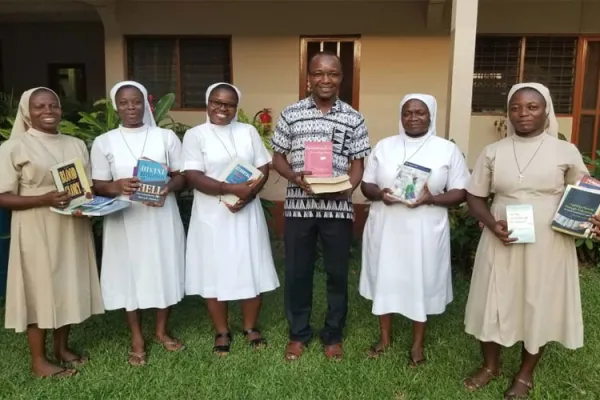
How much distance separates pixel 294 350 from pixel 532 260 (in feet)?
5.41

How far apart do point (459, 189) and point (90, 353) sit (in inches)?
108

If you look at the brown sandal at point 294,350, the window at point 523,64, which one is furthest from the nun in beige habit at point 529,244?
the window at point 523,64

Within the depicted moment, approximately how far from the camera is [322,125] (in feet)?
10.2

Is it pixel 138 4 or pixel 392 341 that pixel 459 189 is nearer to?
pixel 392 341

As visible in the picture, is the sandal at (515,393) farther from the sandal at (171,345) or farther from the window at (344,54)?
the window at (344,54)

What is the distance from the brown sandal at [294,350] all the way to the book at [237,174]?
1.08 meters

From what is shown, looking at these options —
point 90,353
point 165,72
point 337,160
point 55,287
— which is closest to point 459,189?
point 337,160

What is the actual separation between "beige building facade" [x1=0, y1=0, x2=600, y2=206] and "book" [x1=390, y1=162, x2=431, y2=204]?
4.28 metres

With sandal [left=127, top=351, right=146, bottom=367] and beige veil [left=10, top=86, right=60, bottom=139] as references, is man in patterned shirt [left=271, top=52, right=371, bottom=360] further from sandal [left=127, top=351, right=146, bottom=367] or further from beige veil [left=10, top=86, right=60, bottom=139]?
beige veil [left=10, top=86, right=60, bottom=139]

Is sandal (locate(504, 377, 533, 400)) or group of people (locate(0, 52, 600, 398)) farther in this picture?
sandal (locate(504, 377, 533, 400))

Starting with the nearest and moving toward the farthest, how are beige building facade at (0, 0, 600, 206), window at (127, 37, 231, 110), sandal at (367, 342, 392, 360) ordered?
1. sandal at (367, 342, 392, 360)
2. beige building facade at (0, 0, 600, 206)
3. window at (127, 37, 231, 110)

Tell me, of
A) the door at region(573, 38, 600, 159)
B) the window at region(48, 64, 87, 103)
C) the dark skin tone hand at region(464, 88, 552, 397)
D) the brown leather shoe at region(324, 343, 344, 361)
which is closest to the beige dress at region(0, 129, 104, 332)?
the brown leather shoe at region(324, 343, 344, 361)

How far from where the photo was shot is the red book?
304cm

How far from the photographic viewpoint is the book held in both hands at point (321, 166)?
3.00 meters
